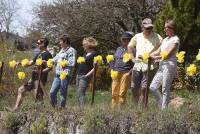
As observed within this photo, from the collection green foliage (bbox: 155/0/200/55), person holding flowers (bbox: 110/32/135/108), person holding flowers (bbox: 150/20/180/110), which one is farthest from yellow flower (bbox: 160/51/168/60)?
green foliage (bbox: 155/0/200/55)

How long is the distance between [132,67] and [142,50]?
578mm

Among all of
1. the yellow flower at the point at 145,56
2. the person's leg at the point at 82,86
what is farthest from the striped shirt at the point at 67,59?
the yellow flower at the point at 145,56

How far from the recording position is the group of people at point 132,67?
9.66 meters

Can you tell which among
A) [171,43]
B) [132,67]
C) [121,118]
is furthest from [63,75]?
[121,118]

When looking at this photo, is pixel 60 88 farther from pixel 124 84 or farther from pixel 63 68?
pixel 124 84

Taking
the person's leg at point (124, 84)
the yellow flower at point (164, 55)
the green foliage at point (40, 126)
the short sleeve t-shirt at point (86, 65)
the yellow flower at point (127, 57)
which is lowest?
the green foliage at point (40, 126)

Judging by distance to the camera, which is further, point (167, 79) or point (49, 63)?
point (49, 63)

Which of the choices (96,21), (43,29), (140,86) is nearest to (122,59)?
(140,86)

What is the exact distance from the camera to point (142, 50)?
1026 centimetres

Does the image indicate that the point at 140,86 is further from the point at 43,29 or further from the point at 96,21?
the point at 43,29

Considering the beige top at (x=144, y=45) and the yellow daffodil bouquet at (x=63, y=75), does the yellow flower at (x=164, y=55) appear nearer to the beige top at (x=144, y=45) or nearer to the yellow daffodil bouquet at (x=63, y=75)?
the beige top at (x=144, y=45)

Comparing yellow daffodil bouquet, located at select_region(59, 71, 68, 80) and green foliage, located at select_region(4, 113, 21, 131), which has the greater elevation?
yellow daffodil bouquet, located at select_region(59, 71, 68, 80)

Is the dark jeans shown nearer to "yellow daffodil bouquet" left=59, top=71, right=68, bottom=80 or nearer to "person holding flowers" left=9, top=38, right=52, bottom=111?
"yellow daffodil bouquet" left=59, top=71, right=68, bottom=80

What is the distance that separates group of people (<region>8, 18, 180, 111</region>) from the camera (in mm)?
9656
